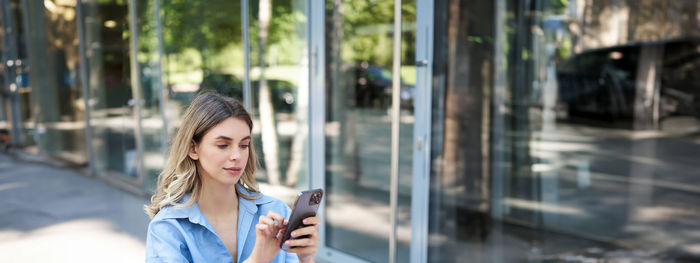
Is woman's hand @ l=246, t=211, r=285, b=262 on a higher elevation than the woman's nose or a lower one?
lower

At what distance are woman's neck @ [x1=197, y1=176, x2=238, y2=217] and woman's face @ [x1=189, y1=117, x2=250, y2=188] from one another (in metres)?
0.04

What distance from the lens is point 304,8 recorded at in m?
4.93

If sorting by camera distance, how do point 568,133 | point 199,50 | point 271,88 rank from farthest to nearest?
point 199,50
point 568,133
point 271,88

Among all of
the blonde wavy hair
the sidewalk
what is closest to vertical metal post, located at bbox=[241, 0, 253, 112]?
the sidewalk

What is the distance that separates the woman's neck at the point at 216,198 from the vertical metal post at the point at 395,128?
248 centimetres

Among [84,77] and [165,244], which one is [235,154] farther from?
[84,77]

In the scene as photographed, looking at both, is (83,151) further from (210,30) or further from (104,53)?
(210,30)

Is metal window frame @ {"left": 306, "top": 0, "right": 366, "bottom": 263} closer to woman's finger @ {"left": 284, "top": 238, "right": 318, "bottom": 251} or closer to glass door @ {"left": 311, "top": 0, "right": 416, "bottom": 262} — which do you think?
glass door @ {"left": 311, "top": 0, "right": 416, "bottom": 262}

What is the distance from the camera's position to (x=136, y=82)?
24.7ft

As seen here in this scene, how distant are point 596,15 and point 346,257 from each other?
343cm

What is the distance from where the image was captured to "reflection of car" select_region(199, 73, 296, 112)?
5.27 m

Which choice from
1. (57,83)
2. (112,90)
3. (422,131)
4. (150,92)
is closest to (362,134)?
(422,131)

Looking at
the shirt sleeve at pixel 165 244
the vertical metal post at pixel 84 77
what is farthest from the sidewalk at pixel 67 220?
the shirt sleeve at pixel 165 244

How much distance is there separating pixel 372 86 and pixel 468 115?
1.17 metres
